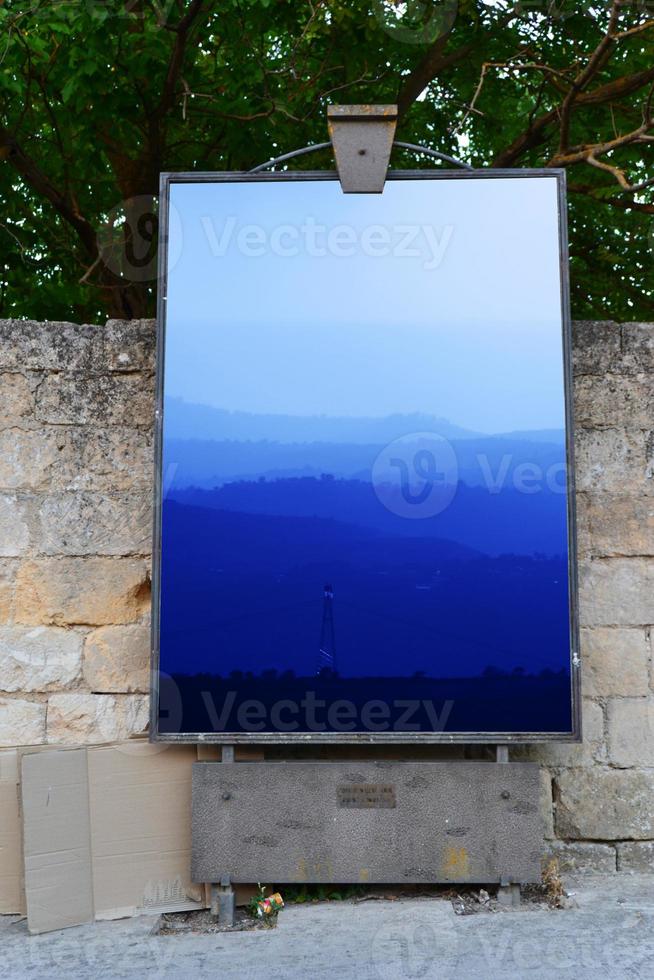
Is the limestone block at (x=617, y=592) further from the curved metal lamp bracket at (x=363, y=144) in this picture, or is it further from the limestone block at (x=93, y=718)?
the limestone block at (x=93, y=718)

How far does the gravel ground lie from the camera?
2916 millimetres

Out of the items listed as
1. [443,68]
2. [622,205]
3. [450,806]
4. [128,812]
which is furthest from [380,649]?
[443,68]

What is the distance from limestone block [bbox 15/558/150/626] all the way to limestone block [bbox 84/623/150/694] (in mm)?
56

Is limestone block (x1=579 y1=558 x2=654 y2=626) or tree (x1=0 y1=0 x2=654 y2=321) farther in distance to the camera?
tree (x1=0 y1=0 x2=654 y2=321)

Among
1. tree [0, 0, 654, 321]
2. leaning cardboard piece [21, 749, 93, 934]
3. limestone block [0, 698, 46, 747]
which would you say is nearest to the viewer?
leaning cardboard piece [21, 749, 93, 934]

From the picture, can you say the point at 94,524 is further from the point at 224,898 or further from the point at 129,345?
the point at 224,898

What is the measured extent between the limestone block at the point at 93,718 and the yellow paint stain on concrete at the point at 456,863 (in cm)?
127

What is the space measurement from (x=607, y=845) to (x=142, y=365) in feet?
8.84

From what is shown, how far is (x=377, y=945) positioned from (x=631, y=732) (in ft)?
4.43

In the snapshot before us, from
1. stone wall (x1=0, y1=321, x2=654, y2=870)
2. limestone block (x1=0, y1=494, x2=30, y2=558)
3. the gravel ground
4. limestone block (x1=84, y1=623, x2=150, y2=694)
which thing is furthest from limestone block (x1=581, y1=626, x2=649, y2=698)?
limestone block (x1=0, y1=494, x2=30, y2=558)

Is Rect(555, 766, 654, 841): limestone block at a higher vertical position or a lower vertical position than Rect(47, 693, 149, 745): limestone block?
lower

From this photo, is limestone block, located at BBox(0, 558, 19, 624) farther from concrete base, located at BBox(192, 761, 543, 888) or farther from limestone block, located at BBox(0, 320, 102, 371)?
concrete base, located at BBox(192, 761, 543, 888)

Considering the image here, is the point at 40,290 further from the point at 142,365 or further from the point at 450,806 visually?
the point at 450,806

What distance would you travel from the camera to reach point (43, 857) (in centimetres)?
337
